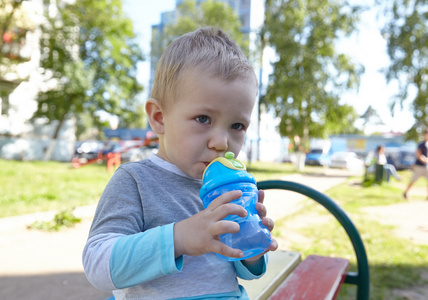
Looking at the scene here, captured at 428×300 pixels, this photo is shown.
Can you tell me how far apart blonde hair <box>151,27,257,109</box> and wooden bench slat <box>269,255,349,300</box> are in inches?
45.1

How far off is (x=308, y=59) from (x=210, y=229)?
18933mm

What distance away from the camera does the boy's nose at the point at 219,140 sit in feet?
3.72

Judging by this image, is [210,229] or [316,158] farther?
[316,158]

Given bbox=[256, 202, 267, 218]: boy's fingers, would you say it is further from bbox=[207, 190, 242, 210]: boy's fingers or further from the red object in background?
the red object in background

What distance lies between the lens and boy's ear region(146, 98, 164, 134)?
127 centimetres

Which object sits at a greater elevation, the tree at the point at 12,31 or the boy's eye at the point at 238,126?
the tree at the point at 12,31

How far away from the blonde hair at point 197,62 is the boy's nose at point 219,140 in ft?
0.57

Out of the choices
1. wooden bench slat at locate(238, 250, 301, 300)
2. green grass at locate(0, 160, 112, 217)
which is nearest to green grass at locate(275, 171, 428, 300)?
wooden bench slat at locate(238, 250, 301, 300)

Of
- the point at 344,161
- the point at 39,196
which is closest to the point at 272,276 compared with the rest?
the point at 39,196

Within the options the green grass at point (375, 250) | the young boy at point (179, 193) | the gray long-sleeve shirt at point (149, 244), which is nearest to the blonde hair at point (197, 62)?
the young boy at point (179, 193)

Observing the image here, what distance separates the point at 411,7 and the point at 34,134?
2094 cm

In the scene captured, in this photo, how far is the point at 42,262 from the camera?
3605 mm

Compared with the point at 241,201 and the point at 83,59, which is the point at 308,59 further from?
the point at 241,201

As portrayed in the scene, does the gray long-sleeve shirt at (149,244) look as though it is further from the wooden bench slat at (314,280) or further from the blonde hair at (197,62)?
the wooden bench slat at (314,280)
